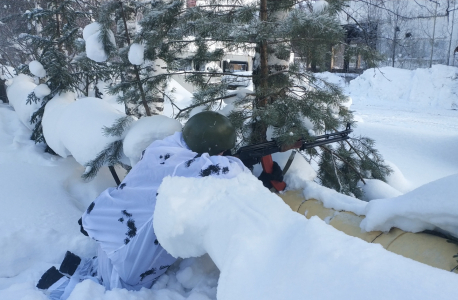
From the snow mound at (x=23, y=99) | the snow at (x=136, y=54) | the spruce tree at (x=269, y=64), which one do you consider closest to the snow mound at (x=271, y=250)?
the spruce tree at (x=269, y=64)

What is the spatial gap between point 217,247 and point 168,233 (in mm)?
260

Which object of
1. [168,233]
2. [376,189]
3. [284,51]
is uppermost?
[284,51]

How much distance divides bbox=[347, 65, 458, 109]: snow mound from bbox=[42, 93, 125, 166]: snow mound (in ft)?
37.9

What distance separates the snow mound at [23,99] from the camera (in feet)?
17.1

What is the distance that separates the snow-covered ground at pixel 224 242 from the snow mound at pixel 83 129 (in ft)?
1.39

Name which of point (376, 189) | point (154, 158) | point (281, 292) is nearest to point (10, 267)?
point (154, 158)

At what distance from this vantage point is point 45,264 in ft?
7.97

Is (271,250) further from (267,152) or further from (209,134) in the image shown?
(267,152)

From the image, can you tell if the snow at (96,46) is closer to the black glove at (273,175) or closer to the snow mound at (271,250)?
the black glove at (273,175)

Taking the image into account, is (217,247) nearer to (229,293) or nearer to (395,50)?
(229,293)

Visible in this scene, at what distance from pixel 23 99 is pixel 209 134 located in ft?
16.1

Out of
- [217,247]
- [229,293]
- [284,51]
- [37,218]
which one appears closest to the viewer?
[229,293]

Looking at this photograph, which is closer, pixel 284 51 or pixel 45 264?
pixel 45 264

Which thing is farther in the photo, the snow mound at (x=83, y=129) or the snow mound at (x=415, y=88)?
the snow mound at (x=415, y=88)
